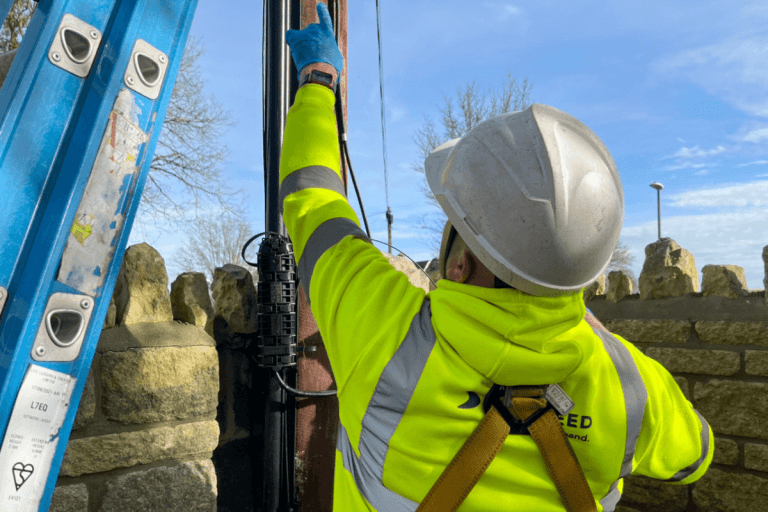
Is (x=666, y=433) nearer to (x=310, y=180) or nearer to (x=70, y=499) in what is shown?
(x=310, y=180)

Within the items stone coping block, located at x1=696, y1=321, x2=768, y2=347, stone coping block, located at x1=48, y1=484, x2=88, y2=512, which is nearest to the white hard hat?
stone coping block, located at x1=48, y1=484, x2=88, y2=512

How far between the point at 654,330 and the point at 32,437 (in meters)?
3.97

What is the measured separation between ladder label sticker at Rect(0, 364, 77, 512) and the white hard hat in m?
1.31

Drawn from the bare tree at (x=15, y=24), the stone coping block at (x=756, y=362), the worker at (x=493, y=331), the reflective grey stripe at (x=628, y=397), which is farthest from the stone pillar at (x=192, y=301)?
the bare tree at (x=15, y=24)

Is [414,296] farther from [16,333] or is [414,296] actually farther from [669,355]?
[669,355]

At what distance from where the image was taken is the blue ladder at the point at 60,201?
5.05ft

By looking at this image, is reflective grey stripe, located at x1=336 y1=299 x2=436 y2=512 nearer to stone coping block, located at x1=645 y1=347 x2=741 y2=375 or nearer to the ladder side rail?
the ladder side rail

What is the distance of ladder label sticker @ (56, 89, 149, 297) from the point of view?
1651 millimetres

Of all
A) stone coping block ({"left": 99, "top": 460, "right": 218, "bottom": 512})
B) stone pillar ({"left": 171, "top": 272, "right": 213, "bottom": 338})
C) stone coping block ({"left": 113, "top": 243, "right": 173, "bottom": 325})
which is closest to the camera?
stone coping block ({"left": 99, "top": 460, "right": 218, "bottom": 512})

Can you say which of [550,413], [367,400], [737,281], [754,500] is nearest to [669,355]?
[737,281]

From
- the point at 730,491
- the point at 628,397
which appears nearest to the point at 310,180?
the point at 628,397

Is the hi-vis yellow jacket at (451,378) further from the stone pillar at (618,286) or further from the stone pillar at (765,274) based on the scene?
the stone pillar at (618,286)

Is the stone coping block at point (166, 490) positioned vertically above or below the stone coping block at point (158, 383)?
below

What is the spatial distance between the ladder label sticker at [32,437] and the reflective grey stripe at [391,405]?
0.99 m
